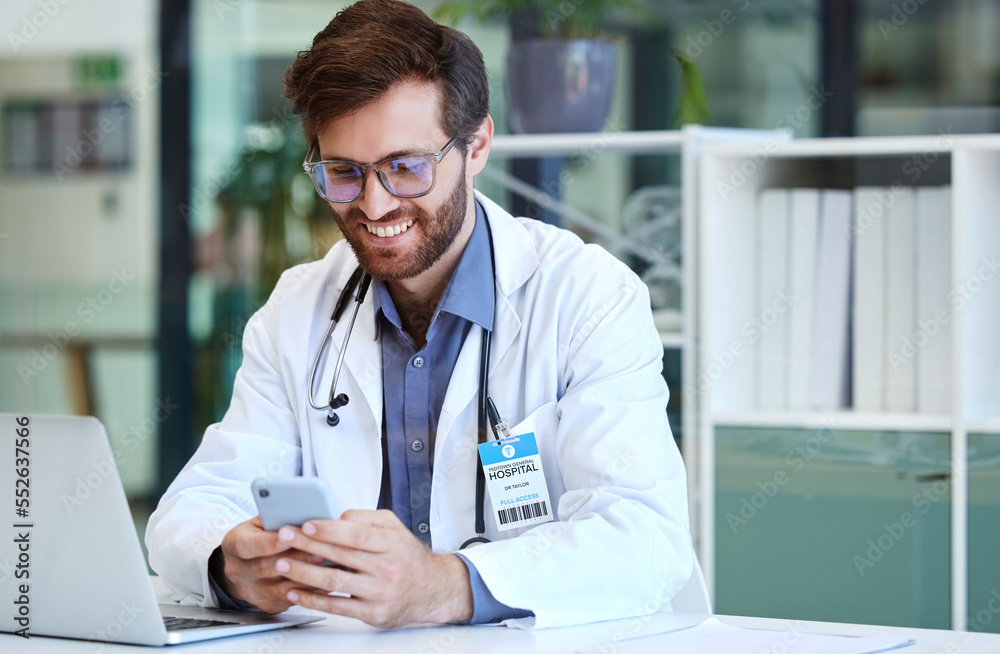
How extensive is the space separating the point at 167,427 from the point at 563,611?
2.74 metres

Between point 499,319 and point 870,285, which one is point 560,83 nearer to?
point 870,285

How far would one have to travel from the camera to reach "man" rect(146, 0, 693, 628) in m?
1.37

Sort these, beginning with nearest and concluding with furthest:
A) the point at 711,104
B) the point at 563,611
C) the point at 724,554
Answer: the point at 563,611 < the point at 724,554 < the point at 711,104

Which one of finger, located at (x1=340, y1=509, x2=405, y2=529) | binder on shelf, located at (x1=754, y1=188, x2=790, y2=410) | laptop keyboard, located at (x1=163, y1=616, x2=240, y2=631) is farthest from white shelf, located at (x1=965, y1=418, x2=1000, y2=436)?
laptop keyboard, located at (x1=163, y1=616, x2=240, y2=631)

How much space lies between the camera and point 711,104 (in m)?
3.09

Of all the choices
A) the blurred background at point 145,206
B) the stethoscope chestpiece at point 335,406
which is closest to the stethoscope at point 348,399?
the stethoscope chestpiece at point 335,406

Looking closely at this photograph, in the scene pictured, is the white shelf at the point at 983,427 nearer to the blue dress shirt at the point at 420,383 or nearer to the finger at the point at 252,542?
the blue dress shirt at the point at 420,383

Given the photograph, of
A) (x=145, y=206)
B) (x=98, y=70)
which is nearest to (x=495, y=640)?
(x=145, y=206)

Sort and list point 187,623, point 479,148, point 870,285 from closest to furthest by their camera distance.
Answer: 1. point 187,623
2. point 479,148
3. point 870,285

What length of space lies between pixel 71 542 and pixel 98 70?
295 cm

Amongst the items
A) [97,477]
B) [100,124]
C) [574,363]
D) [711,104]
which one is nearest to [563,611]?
[574,363]

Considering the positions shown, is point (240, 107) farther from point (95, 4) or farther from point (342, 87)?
point (342, 87)

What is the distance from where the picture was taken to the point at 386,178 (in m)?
1.58

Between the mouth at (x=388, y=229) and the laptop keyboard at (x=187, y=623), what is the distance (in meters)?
0.61
